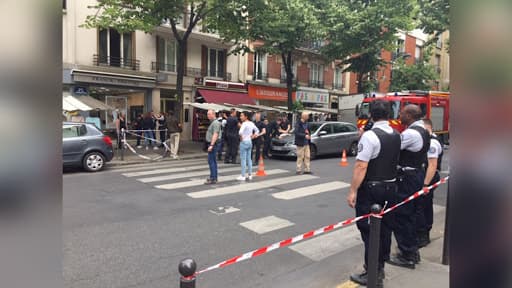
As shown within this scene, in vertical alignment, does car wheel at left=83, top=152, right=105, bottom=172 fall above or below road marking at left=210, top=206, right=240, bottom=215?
above

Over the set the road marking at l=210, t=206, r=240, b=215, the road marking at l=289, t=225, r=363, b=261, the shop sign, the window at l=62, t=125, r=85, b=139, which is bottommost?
the road marking at l=289, t=225, r=363, b=261

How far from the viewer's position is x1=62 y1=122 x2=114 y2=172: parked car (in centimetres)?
1054

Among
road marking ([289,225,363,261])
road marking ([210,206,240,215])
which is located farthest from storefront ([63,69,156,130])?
road marking ([289,225,363,261])

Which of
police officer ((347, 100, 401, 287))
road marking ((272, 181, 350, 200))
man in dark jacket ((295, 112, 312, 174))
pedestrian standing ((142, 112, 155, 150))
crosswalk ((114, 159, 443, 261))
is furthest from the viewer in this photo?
pedestrian standing ((142, 112, 155, 150))

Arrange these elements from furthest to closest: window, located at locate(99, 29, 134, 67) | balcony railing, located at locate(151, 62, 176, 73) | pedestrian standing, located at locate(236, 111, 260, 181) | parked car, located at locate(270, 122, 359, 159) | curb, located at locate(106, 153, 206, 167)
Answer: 1. balcony railing, located at locate(151, 62, 176, 73)
2. window, located at locate(99, 29, 134, 67)
3. parked car, located at locate(270, 122, 359, 159)
4. curb, located at locate(106, 153, 206, 167)
5. pedestrian standing, located at locate(236, 111, 260, 181)

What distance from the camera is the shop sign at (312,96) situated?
28000 millimetres

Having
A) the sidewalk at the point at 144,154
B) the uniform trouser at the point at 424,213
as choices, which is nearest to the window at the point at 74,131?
the sidewalk at the point at 144,154

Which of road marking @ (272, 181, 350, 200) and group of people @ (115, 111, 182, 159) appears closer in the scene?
road marking @ (272, 181, 350, 200)

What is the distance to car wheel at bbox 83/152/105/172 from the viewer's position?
10.9 m

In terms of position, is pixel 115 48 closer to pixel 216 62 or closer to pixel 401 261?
pixel 216 62

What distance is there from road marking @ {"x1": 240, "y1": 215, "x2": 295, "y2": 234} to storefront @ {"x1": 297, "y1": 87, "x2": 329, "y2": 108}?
21.8 metres

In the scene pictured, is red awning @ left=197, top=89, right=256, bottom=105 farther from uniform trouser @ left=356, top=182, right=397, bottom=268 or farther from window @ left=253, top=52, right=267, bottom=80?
uniform trouser @ left=356, top=182, right=397, bottom=268
